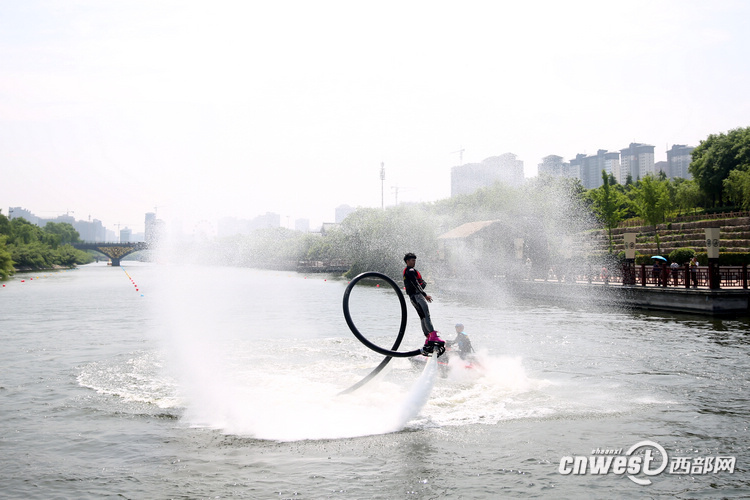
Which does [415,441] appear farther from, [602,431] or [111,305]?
[111,305]

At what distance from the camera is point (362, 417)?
14.3 m

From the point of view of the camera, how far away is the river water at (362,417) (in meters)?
10.7

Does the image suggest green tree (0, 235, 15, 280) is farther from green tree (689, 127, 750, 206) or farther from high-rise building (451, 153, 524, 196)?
green tree (689, 127, 750, 206)

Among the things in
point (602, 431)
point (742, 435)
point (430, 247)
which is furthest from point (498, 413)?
point (430, 247)

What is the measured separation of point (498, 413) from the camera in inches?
581

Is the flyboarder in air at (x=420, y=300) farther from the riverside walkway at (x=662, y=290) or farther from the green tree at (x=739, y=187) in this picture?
the green tree at (x=739, y=187)

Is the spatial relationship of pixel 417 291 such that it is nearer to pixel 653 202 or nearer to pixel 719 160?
pixel 653 202

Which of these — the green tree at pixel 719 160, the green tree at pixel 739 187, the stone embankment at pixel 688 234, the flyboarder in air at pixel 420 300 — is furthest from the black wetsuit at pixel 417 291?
the green tree at pixel 719 160

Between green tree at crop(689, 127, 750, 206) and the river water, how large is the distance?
2670 inches

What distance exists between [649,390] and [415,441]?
8.41 metres

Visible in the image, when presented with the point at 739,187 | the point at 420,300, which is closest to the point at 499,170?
the point at 739,187

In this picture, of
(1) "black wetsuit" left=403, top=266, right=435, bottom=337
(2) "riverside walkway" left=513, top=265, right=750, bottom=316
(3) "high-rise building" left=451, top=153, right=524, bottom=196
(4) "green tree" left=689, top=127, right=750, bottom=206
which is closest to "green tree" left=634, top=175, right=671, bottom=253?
(4) "green tree" left=689, top=127, right=750, bottom=206

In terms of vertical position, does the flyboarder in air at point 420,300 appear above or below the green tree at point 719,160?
below

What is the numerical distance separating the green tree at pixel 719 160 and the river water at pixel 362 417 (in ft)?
222
